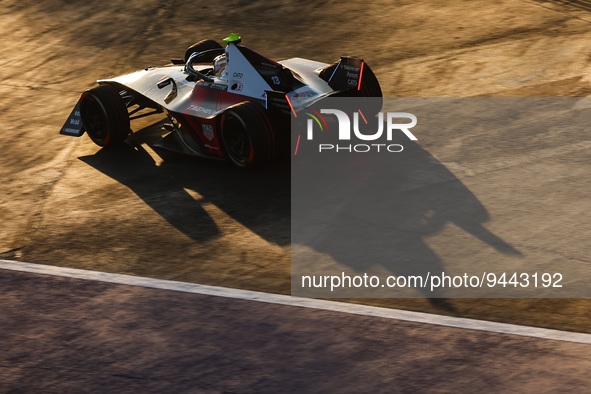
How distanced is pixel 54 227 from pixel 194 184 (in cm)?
215

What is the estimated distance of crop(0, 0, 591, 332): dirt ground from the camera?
991 centimetres

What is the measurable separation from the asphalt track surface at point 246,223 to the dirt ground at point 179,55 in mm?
39

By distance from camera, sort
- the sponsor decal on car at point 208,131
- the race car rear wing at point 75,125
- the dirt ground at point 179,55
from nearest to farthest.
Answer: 1. the dirt ground at point 179,55
2. the sponsor decal on car at point 208,131
3. the race car rear wing at point 75,125

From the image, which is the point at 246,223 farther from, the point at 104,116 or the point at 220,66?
the point at 104,116

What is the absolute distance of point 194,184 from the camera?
12047mm

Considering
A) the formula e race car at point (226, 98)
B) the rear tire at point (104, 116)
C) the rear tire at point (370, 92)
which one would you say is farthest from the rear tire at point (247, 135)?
the rear tire at point (104, 116)

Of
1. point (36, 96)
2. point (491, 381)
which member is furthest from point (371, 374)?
point (36, 96)

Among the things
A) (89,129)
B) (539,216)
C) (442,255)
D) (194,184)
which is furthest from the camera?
(89,129)

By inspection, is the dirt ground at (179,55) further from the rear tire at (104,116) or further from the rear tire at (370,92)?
the rear tire at (370,92)

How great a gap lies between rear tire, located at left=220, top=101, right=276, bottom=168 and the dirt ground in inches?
12.3

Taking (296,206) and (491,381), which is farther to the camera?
(296,206)

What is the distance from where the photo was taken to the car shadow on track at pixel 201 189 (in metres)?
10.7

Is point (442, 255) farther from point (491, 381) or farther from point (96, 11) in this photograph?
point (96, 11)

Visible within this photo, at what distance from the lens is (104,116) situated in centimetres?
1337
